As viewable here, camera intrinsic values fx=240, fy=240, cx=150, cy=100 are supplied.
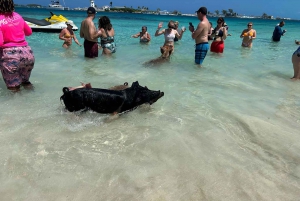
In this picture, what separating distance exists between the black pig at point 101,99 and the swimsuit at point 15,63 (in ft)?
4.30

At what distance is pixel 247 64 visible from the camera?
332 inches

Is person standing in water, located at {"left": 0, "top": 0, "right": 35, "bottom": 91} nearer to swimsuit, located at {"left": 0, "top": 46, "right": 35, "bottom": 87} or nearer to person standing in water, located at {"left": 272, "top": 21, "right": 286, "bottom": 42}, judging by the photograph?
swimsuit, located at {"left": 0, "top": 46, "right": 35, "bottom": 87}

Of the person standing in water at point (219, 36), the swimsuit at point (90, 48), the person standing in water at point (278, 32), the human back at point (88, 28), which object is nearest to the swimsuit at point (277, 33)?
the person standing in water at point (278, 32)

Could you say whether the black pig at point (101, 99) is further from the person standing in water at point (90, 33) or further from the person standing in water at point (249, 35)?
the person standing in water at point (249, 35)

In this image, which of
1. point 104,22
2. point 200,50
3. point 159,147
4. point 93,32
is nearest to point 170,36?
point 200,50

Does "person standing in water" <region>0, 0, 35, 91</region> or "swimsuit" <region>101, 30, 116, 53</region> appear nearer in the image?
"person standing in water" <region>0, 0, 35, 91</region>

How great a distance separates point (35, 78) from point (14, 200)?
4098mm

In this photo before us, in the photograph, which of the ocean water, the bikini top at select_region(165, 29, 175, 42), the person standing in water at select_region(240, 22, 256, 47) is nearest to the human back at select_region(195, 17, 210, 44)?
the bikini top at select_region(165, 29, 175, 42)

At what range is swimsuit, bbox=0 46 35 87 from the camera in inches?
159

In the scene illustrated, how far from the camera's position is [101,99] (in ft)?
11.3

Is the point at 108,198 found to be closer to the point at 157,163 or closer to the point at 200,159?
the point at 157,163

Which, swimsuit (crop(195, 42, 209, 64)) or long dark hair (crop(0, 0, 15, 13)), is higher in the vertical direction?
long dark hair (crop(0, 0, 15, 13))

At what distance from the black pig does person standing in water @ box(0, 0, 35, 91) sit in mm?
1324

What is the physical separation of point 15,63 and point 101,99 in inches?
73.8
